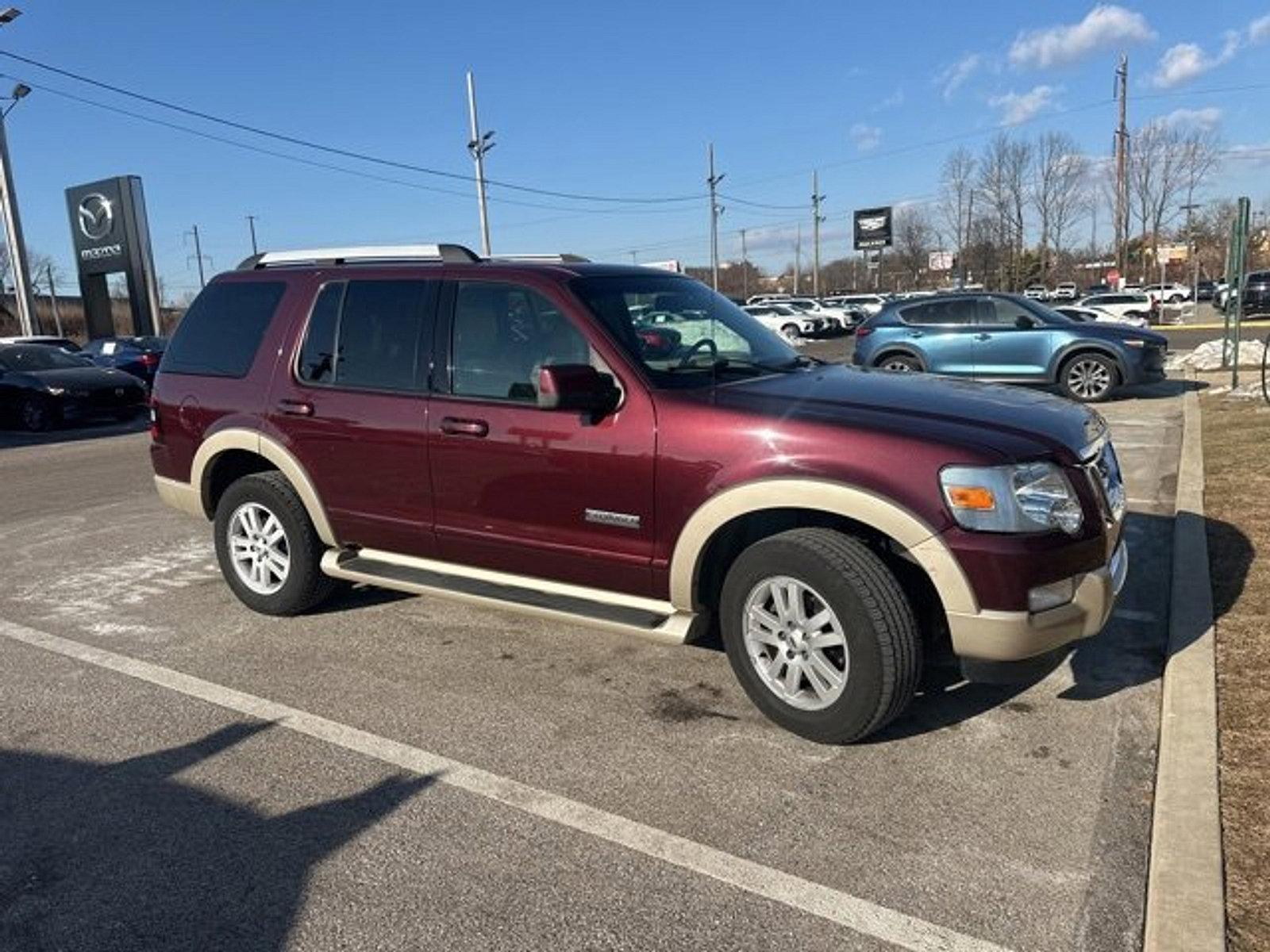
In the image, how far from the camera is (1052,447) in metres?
3.56

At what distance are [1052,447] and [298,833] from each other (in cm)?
290

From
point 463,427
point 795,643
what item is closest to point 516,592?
point 463,427

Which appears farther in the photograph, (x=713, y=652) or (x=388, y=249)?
(x=388, y=249)

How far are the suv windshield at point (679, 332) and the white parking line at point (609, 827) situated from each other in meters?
1.69

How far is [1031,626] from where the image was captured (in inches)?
134

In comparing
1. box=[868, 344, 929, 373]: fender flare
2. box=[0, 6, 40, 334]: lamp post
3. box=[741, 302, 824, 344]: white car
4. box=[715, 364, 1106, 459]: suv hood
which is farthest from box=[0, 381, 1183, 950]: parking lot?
box=[741, 302, 824, 344]: white car

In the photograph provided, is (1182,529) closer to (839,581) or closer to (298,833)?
(839,581)

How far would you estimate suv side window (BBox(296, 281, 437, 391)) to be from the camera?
4719mm

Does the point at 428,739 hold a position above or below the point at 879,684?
below

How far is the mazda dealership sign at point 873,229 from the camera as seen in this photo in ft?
244

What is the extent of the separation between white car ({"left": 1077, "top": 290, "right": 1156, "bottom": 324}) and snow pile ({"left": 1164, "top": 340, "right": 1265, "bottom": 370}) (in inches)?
610

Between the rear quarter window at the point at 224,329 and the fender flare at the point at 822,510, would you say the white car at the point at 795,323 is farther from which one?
the fender flare at the point at 822,510

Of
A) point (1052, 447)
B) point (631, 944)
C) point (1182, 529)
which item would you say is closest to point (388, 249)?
point (1052, 447)

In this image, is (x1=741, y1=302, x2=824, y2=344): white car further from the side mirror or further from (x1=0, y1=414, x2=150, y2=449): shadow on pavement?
the side mirror
